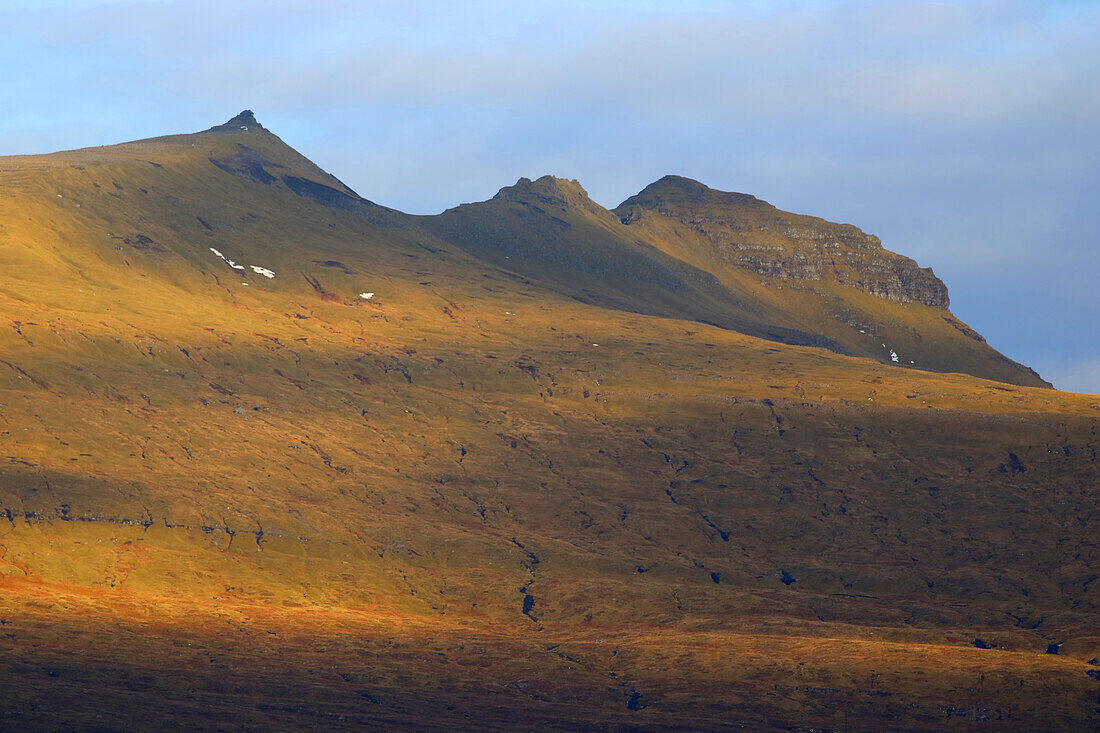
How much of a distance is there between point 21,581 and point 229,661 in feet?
126

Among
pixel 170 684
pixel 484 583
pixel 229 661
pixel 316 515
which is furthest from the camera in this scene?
pixel 316 515

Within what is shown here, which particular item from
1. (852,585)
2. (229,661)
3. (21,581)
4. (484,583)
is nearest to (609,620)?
(484,583)

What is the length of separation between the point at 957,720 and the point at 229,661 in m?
88.2

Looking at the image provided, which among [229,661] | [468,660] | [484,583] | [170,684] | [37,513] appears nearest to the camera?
[170,684]

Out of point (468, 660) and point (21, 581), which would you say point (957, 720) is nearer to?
point (468, 660)

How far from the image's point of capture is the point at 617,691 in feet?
480

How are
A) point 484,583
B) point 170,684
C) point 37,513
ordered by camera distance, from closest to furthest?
point 170,684
point 37,513
point 484,583

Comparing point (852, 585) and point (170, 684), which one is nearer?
point (170, 684)

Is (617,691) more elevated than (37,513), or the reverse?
(37,513)

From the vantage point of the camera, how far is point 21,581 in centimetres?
15762

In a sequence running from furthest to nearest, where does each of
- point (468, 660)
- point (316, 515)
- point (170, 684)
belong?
point (316, 515) → point (468, 660) → point (170, 684)

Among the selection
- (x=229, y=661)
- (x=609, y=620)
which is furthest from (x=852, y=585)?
(x=229, y=661)

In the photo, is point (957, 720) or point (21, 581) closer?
point (957, 720)

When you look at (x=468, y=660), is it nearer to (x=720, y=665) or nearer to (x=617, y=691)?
(x=617, y=691)
